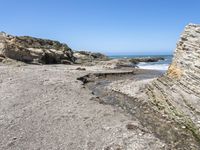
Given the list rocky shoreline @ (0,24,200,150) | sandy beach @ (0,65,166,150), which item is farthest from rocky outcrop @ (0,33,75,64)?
sandy beach @ (0,65,166,150)

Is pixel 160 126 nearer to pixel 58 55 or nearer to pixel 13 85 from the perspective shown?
pixel 13 85

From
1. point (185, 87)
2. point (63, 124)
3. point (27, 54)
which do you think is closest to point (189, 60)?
point (185, 87)

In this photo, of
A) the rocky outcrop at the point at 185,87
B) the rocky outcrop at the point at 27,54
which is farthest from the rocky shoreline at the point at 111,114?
the rocky outcrop at the point at 27,54

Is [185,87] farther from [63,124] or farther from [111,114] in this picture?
[63,124]

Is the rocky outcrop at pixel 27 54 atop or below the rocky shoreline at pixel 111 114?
atop

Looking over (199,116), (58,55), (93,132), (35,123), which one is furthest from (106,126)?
(58,55)

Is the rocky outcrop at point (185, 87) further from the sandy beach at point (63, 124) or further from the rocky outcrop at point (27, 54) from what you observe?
the rocky outcrop at point (27, 54)

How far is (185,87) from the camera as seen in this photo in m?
18.3

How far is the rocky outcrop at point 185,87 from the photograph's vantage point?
16.7 m

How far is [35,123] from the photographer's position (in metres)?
16.1

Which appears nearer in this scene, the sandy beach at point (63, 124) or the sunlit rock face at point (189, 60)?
the sandy beach at point (63, 124)

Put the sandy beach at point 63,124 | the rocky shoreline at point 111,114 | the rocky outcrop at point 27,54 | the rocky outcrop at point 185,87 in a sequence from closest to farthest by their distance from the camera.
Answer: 1. the sandy beach at point 63,124
2. the rocky shoreline at point 111,114
3. the rocky outcrop at point 185,87
4. the rocky outcrop at point 27,54

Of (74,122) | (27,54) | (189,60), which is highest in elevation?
(189,60)

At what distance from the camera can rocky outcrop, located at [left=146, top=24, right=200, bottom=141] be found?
1669cm
